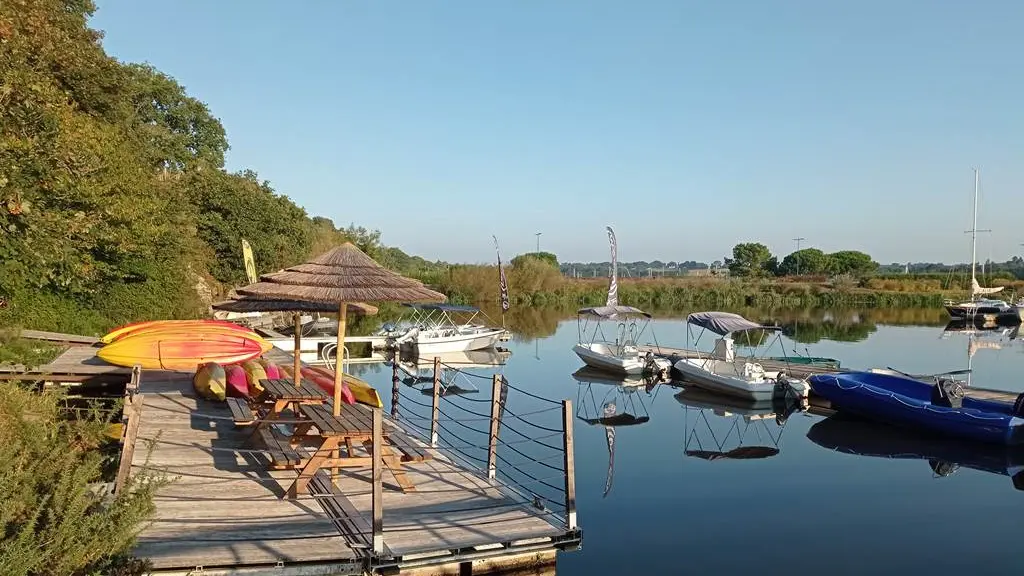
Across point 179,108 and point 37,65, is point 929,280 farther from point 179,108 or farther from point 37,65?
point 37,65

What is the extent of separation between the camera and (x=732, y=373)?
64.2 feet

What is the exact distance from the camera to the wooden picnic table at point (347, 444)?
6.61m

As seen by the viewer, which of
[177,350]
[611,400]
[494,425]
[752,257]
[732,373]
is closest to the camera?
[494,425]

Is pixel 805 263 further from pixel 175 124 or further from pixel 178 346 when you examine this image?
pixel 178 346

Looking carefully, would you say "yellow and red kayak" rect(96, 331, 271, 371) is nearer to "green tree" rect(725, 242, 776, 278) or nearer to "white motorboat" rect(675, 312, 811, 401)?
"white motorboat" rect(675, 312, 811, 401)

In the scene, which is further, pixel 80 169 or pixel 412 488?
pixel 80 169

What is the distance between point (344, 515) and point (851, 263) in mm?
104183

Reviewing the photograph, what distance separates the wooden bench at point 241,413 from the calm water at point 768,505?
3863 millimetres

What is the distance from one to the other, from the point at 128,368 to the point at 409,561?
859cm

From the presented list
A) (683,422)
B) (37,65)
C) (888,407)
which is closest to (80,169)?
(37,65)

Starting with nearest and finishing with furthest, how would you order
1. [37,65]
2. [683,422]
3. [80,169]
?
[80,169], [37,65], [683,422]

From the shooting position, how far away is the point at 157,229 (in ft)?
56.8

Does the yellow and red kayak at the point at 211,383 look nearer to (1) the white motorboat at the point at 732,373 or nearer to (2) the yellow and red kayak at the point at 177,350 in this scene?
(2) the yellow and red kayak at the point at 177,350

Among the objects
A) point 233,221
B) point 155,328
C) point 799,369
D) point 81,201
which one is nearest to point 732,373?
point 799,369
